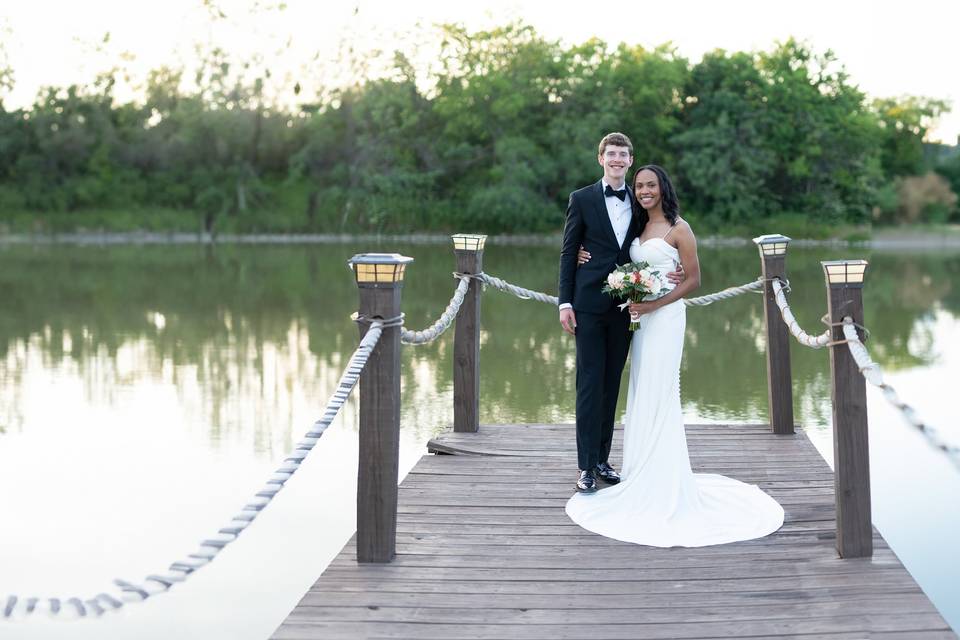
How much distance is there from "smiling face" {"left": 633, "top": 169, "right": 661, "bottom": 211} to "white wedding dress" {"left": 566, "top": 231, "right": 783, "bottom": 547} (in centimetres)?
17

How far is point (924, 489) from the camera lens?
672 cm

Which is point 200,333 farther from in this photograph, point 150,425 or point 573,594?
point 573,594

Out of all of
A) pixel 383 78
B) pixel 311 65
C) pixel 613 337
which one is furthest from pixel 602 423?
pixel 311 65

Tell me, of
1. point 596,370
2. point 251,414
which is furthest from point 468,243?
point 251,414

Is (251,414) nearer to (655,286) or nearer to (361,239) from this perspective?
(655,286)

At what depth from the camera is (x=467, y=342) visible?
6.30 meters

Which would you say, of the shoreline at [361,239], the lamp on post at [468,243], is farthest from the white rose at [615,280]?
the shoreline at [361,239]

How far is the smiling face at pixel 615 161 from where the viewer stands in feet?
15.3

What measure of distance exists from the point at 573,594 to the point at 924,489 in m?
3.85

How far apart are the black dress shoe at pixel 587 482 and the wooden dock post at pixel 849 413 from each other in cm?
125

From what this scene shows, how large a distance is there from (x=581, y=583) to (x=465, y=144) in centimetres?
4018

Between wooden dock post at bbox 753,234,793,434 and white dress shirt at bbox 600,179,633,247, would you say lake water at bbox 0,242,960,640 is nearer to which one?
wooden dock post at bbox 753,234,793,434

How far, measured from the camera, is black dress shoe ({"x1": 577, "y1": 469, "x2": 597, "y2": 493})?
195 inches


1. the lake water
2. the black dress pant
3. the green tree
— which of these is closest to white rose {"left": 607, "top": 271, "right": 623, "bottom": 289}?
the black dress pant
